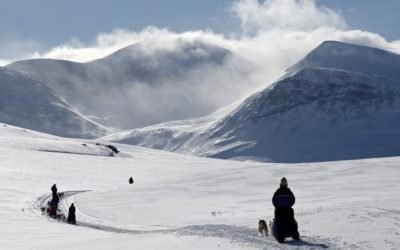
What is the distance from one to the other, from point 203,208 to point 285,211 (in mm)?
19287

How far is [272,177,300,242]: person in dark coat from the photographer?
62.4ft

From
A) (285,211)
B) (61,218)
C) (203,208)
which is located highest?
(203,208)

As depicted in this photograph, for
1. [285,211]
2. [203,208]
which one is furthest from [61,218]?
[285,211]

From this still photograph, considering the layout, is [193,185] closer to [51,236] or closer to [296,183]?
[296,183]

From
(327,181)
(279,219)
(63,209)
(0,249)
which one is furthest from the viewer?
(327,181)

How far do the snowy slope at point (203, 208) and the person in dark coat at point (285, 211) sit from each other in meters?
0.40

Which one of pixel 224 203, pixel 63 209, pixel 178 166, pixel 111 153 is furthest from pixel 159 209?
pixel 111 153

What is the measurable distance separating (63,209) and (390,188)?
62.6ft

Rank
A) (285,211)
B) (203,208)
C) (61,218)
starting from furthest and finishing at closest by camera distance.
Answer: (203,208)
(61,218)
(285,211)

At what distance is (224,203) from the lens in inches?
1582

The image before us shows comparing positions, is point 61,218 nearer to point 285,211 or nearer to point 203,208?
point 203,208

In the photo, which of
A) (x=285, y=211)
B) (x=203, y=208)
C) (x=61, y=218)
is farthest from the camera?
(x=203, y=208)

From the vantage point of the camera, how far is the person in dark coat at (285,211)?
19.0 metres

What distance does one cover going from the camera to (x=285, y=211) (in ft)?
63.6
